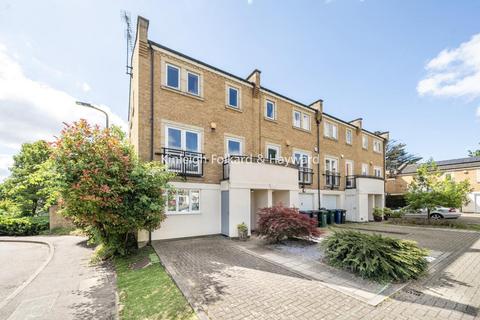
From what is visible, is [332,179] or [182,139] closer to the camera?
[182,139]

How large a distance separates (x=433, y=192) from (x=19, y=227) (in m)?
29.2

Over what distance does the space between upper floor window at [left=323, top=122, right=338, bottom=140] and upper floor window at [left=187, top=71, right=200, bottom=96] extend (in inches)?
454

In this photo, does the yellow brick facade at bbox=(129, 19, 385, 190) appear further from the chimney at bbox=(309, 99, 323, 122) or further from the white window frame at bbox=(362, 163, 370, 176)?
the white window frame at bbox=(362, 163, 370, 176)

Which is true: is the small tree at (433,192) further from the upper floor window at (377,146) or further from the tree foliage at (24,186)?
the tree foliage at (24,186)

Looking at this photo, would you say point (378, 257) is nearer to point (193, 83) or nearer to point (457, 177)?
point (193, 83)

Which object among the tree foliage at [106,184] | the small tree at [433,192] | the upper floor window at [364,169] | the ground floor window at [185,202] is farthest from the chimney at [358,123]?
the tree foliage at [106,184]

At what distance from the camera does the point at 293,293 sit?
4.68 m

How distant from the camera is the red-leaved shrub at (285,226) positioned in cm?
869

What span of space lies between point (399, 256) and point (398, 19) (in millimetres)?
9527

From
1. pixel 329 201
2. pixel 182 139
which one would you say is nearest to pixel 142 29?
pixel 182 139

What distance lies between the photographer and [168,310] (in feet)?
13.6

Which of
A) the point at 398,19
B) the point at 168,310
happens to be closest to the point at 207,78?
the point at 398,19

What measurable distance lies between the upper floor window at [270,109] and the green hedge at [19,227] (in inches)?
692

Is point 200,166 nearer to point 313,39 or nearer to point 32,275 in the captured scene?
point 32,275
